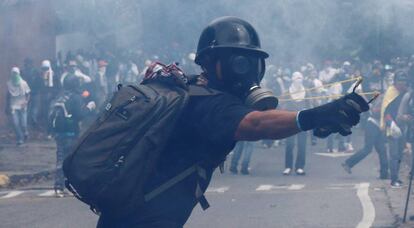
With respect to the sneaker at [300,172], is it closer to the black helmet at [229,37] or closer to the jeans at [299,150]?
the jeans at [299,150]

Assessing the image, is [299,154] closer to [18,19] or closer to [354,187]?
[354,187]

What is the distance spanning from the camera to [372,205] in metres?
11.0

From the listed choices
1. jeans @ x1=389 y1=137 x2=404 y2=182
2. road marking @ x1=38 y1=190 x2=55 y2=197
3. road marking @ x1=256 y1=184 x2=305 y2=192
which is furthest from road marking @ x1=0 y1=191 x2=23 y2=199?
jeans @ x1=389 y1=137 x2=404 y2=182

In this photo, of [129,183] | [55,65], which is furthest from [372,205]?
[55,65]

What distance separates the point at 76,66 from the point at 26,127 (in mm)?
1798

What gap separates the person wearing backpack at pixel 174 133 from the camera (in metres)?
3.94

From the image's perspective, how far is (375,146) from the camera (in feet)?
46.6

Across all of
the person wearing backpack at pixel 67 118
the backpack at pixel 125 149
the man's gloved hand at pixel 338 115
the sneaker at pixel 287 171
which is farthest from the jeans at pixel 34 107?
the man's gloved hand at pixel 338 115

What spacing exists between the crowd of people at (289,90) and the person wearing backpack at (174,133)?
26.3 ft

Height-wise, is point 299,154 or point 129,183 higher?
point 129,183

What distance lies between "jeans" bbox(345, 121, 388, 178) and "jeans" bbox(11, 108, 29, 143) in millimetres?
7817

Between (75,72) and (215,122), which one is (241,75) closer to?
(215,122)

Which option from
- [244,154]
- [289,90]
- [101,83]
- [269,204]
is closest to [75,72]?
[101,83]

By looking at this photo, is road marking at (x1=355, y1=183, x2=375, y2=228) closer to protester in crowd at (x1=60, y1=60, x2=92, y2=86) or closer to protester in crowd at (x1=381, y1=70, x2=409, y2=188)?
protester in crowd at (x1=381, y1=70, x2=409, y2=188)
